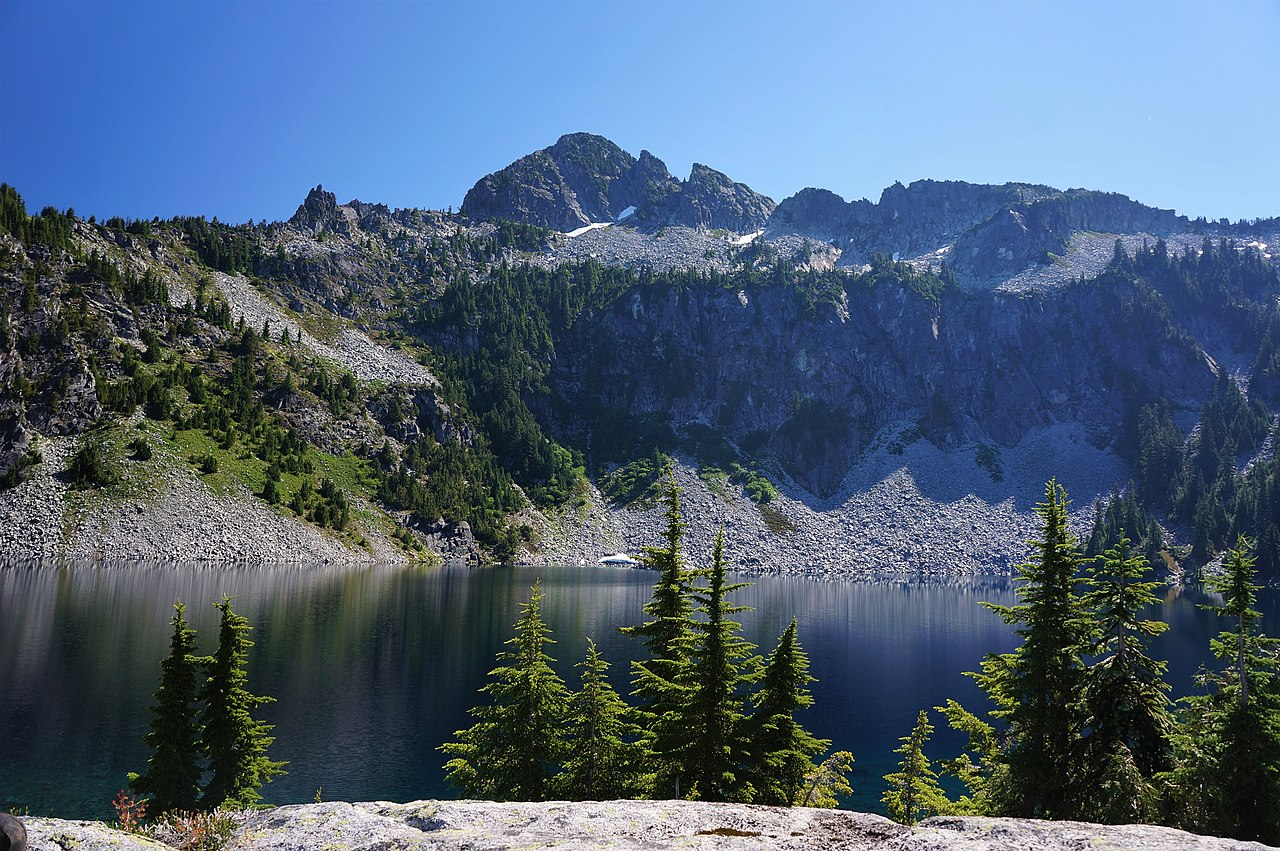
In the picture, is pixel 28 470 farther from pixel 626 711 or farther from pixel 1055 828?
pixel 1055 828

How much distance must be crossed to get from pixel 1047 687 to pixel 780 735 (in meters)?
9.06

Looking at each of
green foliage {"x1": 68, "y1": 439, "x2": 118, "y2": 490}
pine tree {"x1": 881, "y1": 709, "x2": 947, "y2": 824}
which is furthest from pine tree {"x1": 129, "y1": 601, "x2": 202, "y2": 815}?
green foliage {"x1": 68, "y1": 439, "x2": 118, "y2": 490}

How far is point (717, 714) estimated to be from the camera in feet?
81.9

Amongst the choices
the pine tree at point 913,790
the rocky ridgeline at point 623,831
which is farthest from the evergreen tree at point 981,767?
the rocky ridgeline at point 623,831

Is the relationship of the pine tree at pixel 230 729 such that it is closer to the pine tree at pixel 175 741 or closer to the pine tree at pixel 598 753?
the pine tree at pixel 175 741

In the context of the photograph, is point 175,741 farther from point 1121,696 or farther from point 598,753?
point 1121,696

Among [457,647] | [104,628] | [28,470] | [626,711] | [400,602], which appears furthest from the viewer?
[28,470]

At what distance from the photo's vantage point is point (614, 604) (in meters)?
109

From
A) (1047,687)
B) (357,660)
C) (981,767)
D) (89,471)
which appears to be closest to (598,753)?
(1047,687)

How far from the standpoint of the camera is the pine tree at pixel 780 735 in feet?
83.9

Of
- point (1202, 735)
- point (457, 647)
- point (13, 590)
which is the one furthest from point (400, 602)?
point (1202, 735)

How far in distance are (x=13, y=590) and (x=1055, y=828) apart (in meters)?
103

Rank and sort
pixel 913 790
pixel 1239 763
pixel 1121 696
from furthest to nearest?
pixel 913 790 < pixel 1121 696 < pixel 1239 763

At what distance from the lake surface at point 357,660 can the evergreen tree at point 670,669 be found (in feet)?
55.2
